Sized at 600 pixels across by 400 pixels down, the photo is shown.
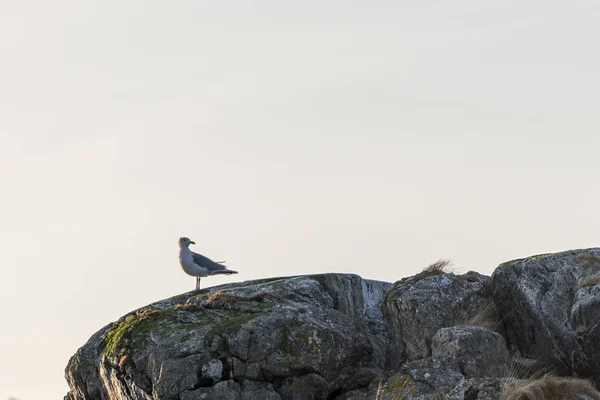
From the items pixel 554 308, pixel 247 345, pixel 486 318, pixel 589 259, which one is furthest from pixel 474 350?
pixel 247 345

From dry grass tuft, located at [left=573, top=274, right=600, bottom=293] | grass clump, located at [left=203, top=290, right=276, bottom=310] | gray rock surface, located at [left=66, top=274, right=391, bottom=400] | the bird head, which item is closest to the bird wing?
the bird head

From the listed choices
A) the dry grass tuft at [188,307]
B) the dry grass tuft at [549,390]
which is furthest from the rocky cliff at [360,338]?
the dry grass tuft at [549,390]

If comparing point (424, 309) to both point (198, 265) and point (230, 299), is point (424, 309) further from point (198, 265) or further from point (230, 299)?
point (198, 265)

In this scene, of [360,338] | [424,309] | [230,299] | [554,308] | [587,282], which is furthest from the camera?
[230,299]

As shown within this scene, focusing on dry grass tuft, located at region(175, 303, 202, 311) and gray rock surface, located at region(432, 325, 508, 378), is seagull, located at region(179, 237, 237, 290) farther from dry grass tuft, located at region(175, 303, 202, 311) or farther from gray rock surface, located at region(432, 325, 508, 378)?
gray rock surface, located at region(432, 325, 508, 378)

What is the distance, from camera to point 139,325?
91.0ft

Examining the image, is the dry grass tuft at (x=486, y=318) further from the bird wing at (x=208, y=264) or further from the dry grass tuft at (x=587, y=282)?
the bird wing at (x=208, y=264)

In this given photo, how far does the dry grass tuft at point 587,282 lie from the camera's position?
26.1 m

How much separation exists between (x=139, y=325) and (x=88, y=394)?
3025 mm

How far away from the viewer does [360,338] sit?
2675cm

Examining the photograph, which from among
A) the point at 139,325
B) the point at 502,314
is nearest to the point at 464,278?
the point at 502,314

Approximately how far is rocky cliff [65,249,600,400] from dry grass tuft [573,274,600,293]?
35 mm

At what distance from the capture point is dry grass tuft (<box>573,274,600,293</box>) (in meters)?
26.1

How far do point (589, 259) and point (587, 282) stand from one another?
139cm
